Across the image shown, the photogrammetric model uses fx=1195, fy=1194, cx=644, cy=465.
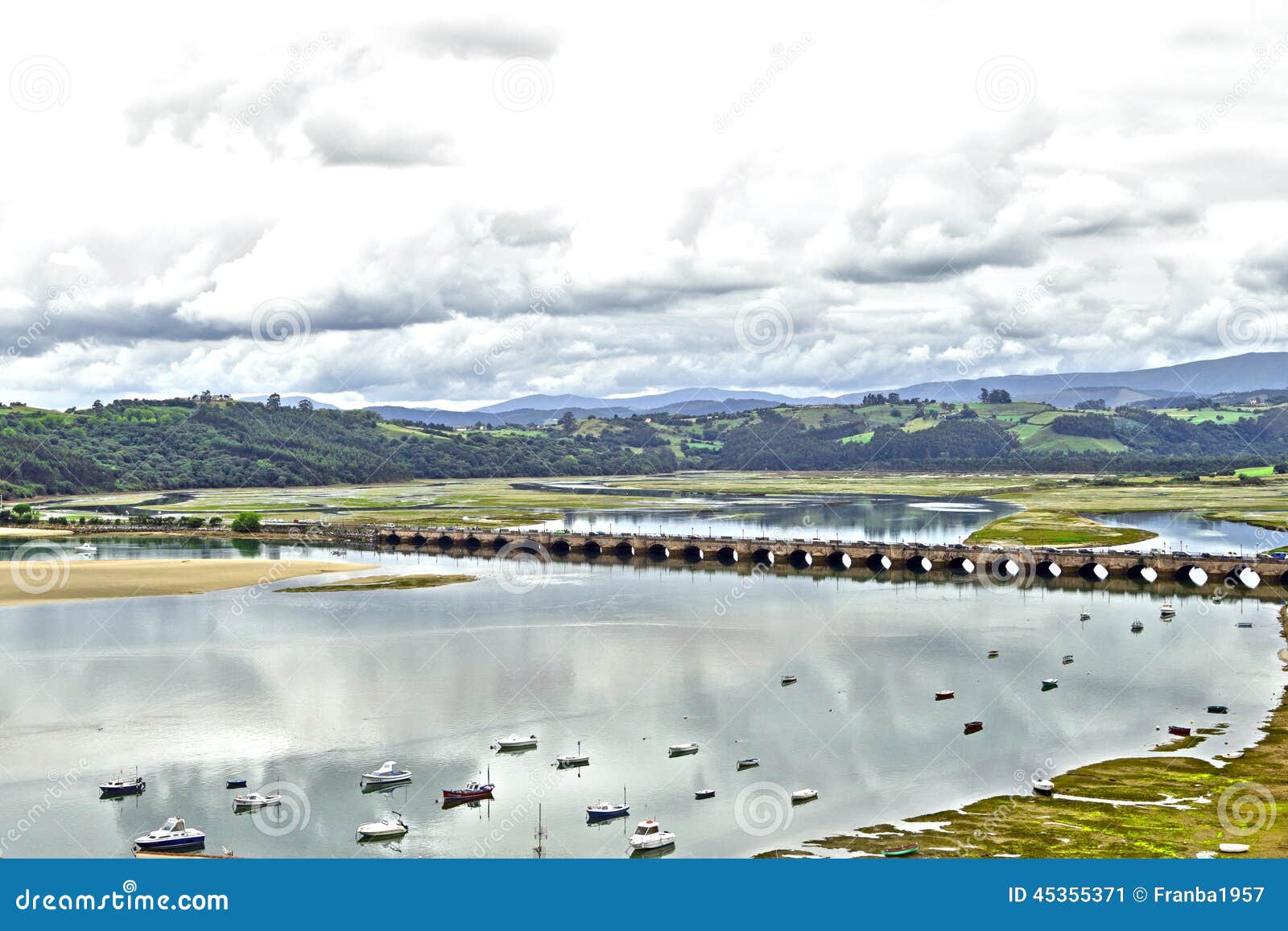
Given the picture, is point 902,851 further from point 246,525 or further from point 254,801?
point 246,525

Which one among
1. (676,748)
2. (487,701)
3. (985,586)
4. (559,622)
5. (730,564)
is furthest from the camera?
(730,564)

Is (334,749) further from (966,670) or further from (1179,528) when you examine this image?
(1179,528)

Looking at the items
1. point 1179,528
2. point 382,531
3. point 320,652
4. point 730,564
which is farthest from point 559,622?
point 1179,528

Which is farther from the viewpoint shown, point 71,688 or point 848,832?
point 71,688

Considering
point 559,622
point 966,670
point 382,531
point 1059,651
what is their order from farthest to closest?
point 382,531
point 559,622
point 1059,651
point 966,670

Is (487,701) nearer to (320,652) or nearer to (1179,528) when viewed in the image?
(320,652)

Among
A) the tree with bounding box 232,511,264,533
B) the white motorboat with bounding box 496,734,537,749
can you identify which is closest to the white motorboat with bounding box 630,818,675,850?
the white motorboat with bounding box 496,734,537,749
